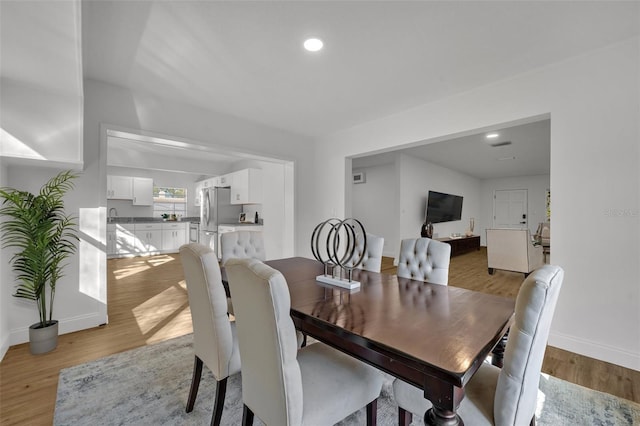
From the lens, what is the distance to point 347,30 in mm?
2074

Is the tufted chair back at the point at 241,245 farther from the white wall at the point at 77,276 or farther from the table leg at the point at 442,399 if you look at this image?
the table leg at the point at 442,399

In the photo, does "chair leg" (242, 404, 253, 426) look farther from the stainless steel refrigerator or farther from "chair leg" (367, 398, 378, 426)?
the stainless steel refrigerator

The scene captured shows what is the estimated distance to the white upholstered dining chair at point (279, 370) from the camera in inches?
36.6

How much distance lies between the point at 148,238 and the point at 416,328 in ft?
24.9

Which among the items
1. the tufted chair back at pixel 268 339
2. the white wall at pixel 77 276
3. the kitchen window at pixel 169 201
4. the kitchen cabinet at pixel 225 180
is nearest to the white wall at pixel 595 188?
the tufted chair back at pixel 268 339

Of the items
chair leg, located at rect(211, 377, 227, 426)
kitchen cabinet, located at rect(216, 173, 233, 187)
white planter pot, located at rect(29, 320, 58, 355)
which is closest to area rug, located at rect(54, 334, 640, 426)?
chair leg, located at rect(211, 377, 227, 426)

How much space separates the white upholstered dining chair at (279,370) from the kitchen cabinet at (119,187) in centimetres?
748

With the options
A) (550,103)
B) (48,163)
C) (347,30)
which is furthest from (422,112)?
(48,163)

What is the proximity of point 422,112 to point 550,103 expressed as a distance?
126 centimetres

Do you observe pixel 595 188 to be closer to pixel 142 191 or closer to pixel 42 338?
pixel 42 338

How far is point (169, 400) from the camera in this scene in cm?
171

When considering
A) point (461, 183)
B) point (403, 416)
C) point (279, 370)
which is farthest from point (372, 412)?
point (461, 183)

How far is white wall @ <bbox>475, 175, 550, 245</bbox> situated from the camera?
8.77 m

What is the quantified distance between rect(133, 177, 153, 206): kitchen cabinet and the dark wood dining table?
23.5 feet
